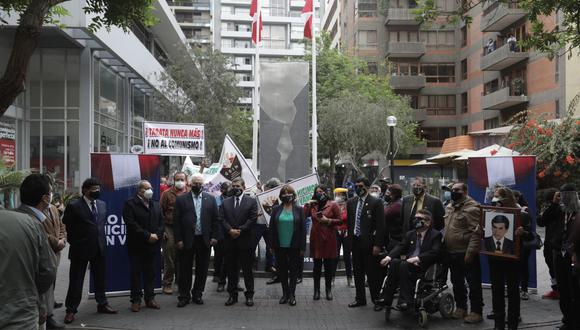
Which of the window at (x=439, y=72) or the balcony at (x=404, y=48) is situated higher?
the balcony at (x=404, y=48)

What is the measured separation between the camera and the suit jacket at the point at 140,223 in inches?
352

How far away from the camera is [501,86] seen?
1818 inches

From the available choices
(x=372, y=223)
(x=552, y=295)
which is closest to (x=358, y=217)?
(x=372, y=223)

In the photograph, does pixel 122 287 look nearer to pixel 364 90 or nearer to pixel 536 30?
pixel 536 30

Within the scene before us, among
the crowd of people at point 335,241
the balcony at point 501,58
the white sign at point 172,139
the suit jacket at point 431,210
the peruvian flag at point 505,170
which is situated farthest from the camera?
the balcony at point 501,58

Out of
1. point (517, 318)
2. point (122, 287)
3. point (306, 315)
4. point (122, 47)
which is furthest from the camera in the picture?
point (122, 47)

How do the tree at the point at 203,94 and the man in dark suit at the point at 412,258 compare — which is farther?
the tree at the point at 203,94

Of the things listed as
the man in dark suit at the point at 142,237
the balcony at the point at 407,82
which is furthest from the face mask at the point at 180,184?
the balcony at the point at 407,82

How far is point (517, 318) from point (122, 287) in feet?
20.3

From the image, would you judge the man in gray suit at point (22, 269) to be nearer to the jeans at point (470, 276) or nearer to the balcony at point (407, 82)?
the jeans at point (470, 276)

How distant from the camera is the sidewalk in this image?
818 centimetres

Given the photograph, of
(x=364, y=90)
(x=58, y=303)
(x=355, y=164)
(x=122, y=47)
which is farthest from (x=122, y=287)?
(x=364, y=90)

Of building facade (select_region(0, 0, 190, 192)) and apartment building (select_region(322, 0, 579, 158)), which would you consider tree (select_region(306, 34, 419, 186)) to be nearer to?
apartment building (select_region(322, 0, 579, 158))

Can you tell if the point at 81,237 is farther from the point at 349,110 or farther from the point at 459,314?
the point at 349,110
